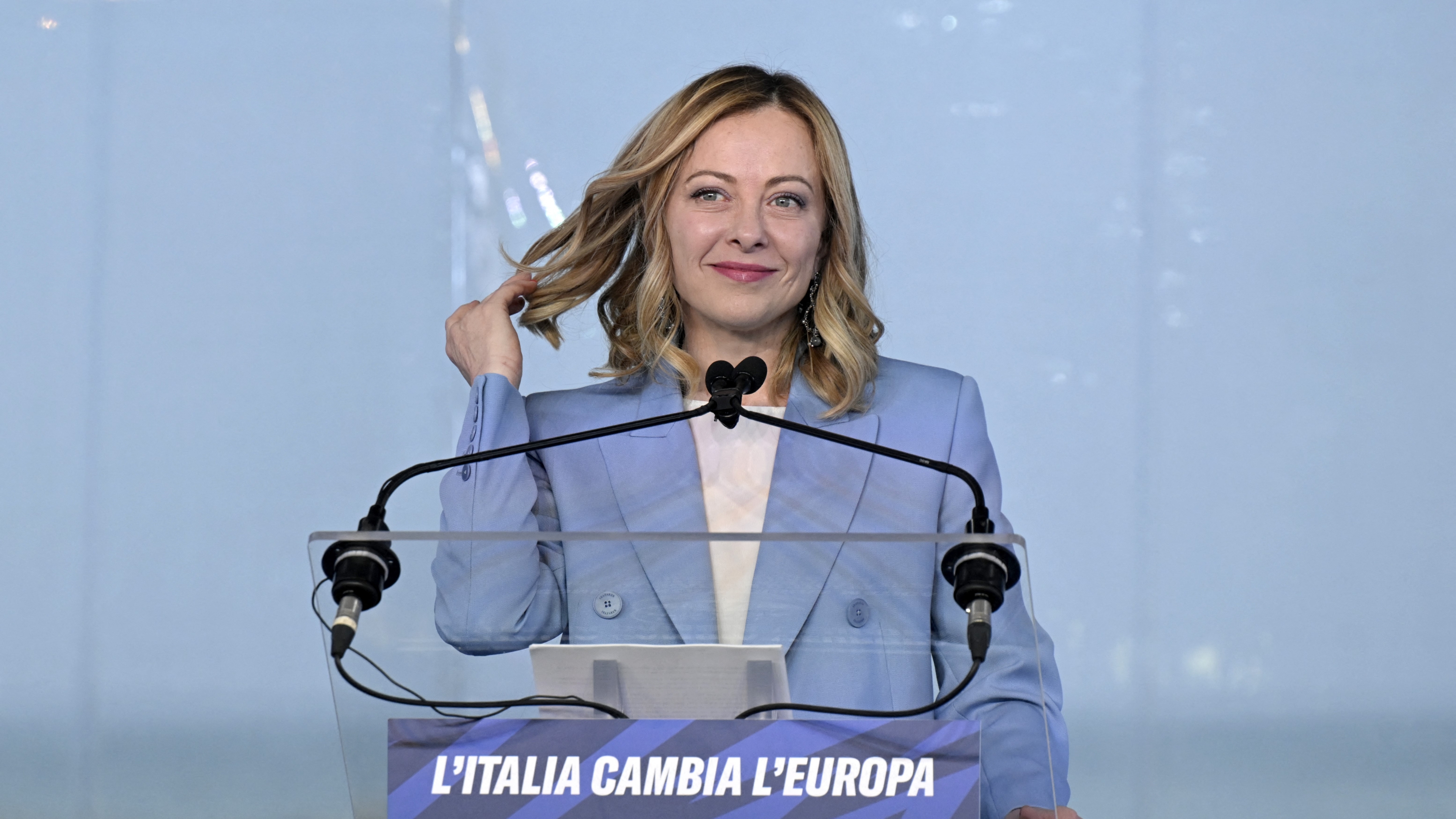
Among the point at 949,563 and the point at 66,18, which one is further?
the point at 66,18

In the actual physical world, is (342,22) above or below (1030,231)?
above

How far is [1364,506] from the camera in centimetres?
336

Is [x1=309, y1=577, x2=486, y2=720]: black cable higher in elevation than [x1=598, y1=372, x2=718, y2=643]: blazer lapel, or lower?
lower

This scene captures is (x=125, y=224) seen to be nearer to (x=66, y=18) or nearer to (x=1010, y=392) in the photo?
(x=66, y=18)

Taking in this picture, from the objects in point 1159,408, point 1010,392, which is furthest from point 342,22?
point 1159,408

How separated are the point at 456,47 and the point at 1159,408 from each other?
76.5 inches

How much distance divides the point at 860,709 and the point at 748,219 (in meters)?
0.83

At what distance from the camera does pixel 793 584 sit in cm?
102

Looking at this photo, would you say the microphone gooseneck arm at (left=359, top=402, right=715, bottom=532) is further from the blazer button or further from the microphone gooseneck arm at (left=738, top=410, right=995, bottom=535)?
the blazer button

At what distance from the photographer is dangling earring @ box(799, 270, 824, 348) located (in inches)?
69.3

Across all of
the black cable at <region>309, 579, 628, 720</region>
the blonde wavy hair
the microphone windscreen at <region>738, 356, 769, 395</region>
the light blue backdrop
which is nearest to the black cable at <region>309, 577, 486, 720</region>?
the black cable at <region>309, 579, 628, 720</region>

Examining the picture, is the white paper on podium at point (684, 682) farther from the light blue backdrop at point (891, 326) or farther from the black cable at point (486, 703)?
the light blue backdrop at point (891, 326)

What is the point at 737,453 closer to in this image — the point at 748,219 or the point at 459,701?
the point at 748,219

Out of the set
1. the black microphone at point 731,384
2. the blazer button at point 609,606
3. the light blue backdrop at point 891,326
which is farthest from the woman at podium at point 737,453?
the light blue backdrop at point 891,326
